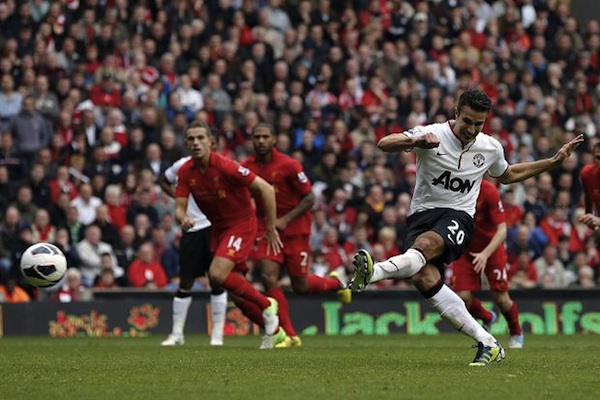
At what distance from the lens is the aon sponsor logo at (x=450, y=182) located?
11.2 m

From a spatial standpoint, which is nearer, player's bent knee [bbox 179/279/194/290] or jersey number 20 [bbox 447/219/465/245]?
jersey number 20 [bbox 447/219/465/245]

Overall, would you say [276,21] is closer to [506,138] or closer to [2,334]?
[506,138]

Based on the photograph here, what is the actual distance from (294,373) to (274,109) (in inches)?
579

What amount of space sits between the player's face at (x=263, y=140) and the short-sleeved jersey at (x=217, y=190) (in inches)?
38.2

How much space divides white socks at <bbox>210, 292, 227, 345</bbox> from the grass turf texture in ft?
2.08

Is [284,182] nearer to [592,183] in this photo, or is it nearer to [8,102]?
[592,183]

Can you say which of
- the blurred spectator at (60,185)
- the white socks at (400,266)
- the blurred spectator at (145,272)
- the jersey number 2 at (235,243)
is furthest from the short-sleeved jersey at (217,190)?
the blurred spectator at (60,185)

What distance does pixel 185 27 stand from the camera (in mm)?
24906

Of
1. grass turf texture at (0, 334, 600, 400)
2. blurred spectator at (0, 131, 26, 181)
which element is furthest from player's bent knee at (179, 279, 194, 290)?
blurred spectator at (0, 131, 26, 181)

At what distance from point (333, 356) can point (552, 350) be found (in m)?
2.83

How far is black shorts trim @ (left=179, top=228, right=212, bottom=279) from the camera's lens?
16.2 meters

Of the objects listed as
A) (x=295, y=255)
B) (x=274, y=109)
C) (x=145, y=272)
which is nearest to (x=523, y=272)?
(x=274, y=109)

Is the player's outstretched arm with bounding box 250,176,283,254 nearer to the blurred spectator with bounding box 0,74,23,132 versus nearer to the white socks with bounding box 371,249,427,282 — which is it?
the white socks with bounding box 371,249,427,282

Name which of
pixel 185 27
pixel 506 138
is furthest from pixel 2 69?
pixel 506 138
